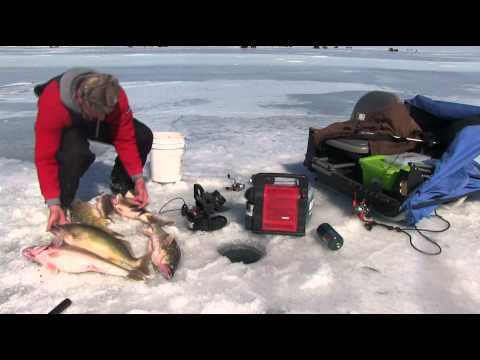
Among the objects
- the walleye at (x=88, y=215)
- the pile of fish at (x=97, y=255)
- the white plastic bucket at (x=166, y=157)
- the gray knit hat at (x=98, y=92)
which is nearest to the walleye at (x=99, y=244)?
the pile of fish at (x=97, y=255)

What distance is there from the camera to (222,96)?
9.35 metres

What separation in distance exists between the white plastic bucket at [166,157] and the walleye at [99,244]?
1511mm

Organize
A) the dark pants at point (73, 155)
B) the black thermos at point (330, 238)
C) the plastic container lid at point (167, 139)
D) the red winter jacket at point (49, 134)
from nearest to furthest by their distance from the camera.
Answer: the red winter jacket at point (49, 134) < the black thermos at point (330, 238) < the dark pants at point (73, 155) < the plastic container lid at point (167, 139)

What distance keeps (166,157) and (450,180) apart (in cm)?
263

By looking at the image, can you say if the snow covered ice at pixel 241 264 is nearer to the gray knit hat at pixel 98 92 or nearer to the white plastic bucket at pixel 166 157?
the white plastic bucket at pixel 166 157

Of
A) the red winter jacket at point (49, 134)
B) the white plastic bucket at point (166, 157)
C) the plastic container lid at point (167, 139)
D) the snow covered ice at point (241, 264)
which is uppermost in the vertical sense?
the red winter jacket at point (49, 134)

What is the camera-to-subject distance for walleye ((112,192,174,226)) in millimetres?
3201

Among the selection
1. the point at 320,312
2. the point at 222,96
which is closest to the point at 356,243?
the point at 320,312

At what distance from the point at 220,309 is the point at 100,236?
95 centimetres

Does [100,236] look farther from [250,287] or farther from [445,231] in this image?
[445,231]

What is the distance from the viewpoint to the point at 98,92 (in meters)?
2.48

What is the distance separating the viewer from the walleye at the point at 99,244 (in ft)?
8.21

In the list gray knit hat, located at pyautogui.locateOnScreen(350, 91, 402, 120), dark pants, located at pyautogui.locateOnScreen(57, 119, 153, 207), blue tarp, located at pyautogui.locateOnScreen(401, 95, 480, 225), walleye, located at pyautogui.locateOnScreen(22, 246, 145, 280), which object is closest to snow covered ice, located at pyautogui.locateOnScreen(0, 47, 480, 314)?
walleye, located at pyautogui.locateOnScreen(22, 246, 145, 280)

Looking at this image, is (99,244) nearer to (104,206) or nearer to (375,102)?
(104,206)
